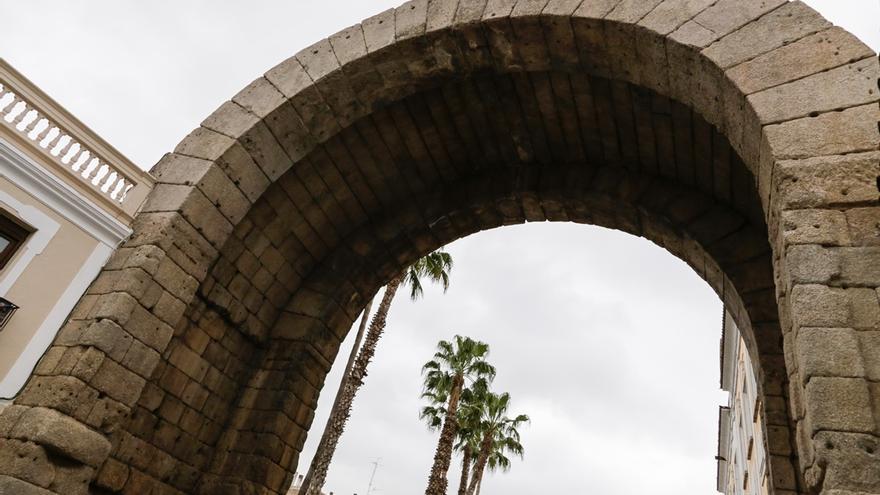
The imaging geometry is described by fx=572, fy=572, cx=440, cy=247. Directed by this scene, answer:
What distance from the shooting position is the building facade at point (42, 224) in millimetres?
4852

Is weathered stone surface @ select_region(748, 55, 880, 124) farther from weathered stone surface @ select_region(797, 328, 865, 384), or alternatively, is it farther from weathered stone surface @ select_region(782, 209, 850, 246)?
weathered stone surface @ select_region(797, 328, 865, 384)

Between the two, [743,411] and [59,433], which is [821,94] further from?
[743,411]

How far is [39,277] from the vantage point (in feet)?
16.6

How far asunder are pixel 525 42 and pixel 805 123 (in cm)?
269

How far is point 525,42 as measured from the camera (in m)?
5.55

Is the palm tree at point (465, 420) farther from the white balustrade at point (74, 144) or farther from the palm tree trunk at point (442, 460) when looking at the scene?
the white balustrade at point (74, 144)

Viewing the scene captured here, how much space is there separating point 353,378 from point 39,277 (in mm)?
9360

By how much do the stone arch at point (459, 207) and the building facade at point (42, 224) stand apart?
0.20 metres

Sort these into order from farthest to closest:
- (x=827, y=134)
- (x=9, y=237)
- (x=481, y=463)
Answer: (x=481, y=463)
(x=9, y=237)
(x=827, y=134)

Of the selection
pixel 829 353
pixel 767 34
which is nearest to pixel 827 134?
pixel 767 34

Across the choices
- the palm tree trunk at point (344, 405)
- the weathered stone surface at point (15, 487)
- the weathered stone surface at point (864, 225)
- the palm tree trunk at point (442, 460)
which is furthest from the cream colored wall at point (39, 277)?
the palm tree trunk at point (442, 460)

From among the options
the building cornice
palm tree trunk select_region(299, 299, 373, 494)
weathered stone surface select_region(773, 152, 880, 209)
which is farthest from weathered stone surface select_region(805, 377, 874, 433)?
palm tree trunk select_region(299, 299, 373, 494)

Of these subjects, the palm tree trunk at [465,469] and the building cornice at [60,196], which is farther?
the palm tree trunk at [465,469]

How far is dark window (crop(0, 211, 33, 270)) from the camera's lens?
4.95 meters
